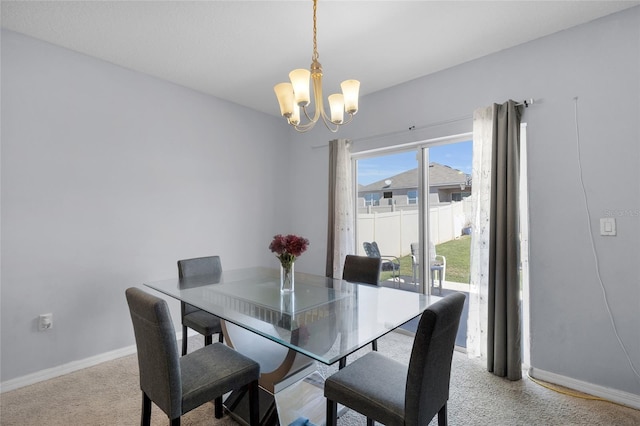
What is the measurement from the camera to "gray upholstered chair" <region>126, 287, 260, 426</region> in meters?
1.33

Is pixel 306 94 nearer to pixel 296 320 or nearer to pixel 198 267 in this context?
pixel 296 320

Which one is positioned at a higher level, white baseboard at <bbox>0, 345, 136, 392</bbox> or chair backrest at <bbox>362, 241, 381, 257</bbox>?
chair backrest at <bbox>362, 241, 381, 257</bbox>

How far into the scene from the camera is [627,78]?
2.04 metres

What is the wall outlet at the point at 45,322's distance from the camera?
2.38m

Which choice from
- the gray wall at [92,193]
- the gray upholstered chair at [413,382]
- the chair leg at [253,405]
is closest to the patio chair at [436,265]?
the gray upholstered chair at [413,382]

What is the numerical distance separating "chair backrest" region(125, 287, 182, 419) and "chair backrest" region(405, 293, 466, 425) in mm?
997

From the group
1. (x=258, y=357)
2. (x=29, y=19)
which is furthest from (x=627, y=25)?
(x=29, y=19)

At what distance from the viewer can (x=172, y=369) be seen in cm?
133

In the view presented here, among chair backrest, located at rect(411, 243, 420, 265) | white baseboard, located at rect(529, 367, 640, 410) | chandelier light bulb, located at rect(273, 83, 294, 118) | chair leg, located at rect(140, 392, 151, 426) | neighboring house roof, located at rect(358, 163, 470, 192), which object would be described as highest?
chandelier light bulb, located at rect(273, 83, 294, 118)

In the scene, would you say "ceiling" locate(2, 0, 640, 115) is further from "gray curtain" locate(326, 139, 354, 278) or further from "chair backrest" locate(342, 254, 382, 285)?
"chair backrest" locate(342, 254, 382, 285)

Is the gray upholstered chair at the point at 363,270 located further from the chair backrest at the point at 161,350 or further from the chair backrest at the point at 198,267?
the chair backrest at the point at 161,350

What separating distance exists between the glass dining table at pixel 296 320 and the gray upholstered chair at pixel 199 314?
0.47 feet

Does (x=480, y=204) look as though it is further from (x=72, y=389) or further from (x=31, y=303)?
(x=31, y=303)

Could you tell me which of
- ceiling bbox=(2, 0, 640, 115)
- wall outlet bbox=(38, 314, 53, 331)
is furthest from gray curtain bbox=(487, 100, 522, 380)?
wall outlet bbox=(38, 314, 53, 331)
